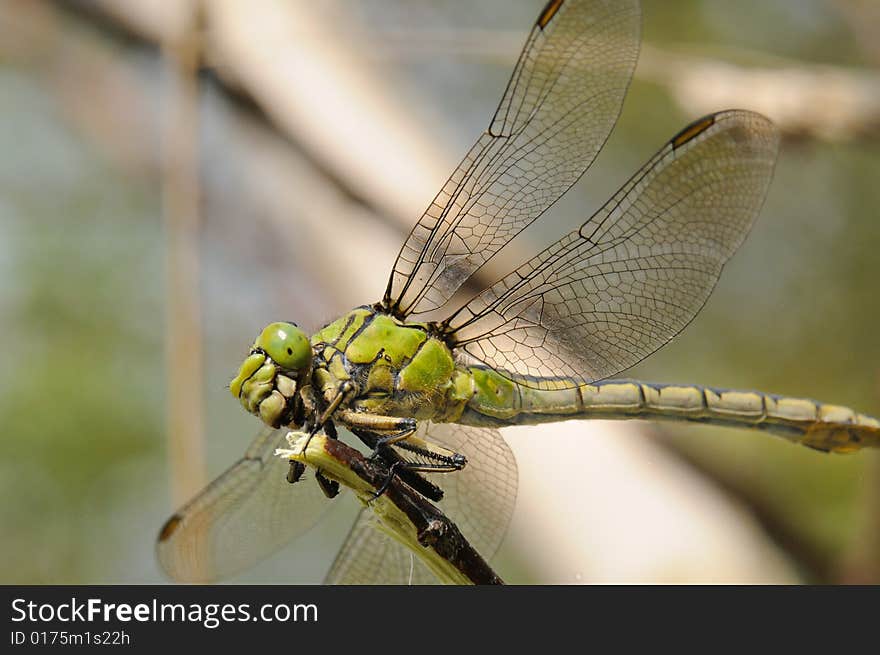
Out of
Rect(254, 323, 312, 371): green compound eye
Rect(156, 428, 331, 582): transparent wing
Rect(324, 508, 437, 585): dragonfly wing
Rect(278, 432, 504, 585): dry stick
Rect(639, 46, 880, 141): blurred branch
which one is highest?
Rect(639, 46, 880, 141): blurred branch

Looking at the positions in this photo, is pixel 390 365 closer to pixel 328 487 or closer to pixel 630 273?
pixel 328 487

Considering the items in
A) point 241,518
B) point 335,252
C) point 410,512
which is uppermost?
point 335,252

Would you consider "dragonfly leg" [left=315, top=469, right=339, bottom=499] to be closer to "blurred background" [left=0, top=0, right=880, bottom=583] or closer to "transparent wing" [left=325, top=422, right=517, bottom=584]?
"transparent wing" [left=325, top=422, right=517, bottom=584]

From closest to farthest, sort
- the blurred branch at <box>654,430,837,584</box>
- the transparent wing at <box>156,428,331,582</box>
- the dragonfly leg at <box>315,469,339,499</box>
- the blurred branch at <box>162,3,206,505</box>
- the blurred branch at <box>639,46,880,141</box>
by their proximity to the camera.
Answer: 1. the dragonfly leg at <box>315,469,339,499</box>
2. the transparent wing at <box>156,428,331,582</box>
3. the blurred branch at <box>162,3,206,505</box>
4. the blurred branch at <box>639,46,880,141</box>
5. the blurred branch at <box>654,430,837,584</box>

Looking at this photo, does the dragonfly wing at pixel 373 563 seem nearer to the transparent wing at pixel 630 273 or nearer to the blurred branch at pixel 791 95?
the transparent wing at pixel 630 273

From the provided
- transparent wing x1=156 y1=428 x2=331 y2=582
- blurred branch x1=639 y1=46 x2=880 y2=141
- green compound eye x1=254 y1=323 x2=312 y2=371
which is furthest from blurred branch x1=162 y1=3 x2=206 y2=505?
Answer: blurred branch x1=639 y1=46 x2=880 y2=141

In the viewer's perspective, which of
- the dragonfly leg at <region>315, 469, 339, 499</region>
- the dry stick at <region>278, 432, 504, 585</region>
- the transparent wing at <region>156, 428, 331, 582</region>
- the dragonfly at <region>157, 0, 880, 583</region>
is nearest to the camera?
the dry stick at <region>278, 432, 504, 585</region>

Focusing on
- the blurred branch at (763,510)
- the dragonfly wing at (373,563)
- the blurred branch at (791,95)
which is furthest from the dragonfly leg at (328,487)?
the blurred branch at (791,95)

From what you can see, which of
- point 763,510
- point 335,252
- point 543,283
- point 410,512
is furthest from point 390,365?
point 763,510
